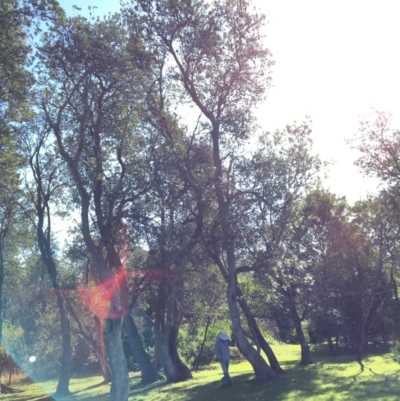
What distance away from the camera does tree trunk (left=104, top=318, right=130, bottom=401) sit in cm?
1527

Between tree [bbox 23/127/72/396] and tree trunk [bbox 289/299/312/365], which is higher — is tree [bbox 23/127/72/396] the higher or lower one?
the higher one

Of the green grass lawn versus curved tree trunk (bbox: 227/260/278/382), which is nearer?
the green grass lawn

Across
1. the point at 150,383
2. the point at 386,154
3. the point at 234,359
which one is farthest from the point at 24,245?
the point at 386,154

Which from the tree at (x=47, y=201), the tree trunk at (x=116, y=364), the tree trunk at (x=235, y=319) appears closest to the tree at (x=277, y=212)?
the tree trunk at (x=235, y=319)

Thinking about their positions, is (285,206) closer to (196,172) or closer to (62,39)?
(196,172)

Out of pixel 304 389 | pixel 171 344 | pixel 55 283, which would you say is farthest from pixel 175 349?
pixel 304 389

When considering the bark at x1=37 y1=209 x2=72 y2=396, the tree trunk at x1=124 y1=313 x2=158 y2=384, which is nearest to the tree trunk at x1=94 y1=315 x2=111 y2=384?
the bark at x1=37 y1=209 x2=72 y2=396

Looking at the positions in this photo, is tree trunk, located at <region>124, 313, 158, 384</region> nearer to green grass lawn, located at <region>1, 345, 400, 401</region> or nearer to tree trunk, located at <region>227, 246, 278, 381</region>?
green grass lawn, located at <region>1, 345, 400, 401</region>

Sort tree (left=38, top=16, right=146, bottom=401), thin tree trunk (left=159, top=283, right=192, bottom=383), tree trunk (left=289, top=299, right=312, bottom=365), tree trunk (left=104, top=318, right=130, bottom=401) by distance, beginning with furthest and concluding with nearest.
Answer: tree trunk (left=289, top=299, right=312, bottom=365) → thin tree trunk (left=159, top=283, right=192, bottom=383) → tree (left=38, top=16, right=146, bottom=401) → tree trunk (left=104, top=318, right=130, bottom=401)

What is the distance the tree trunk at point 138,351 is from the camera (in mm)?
25875

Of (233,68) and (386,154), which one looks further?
(386,154)

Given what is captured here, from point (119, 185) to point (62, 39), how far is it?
5493 millimetres

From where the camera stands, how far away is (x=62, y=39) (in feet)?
58.3

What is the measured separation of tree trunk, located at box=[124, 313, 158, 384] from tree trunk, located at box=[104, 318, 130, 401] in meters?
9.81
